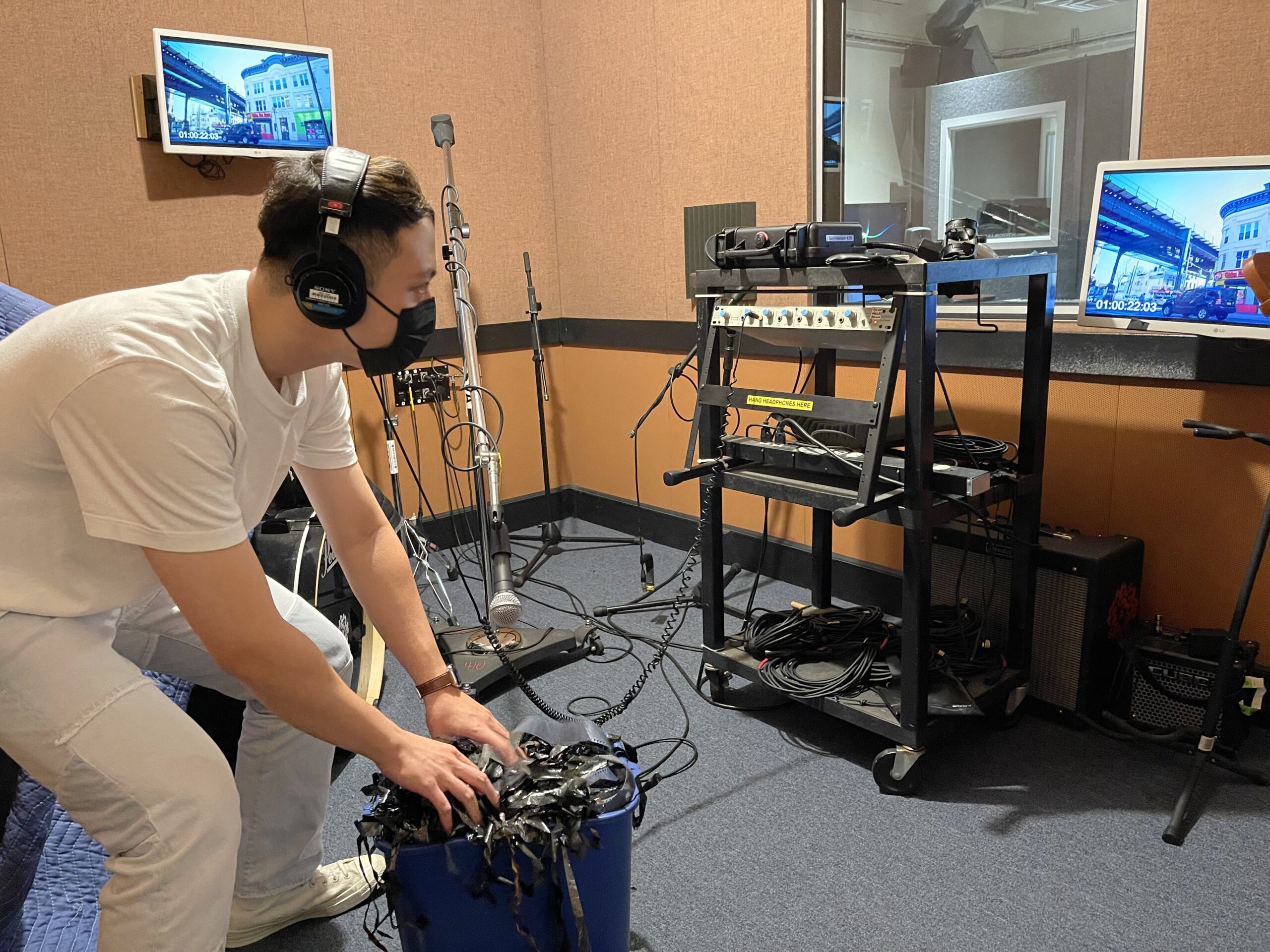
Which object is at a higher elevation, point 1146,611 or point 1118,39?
point 1118,39

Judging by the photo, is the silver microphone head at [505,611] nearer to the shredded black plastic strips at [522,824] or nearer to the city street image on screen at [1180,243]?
the shredded black plastic strips at [522,824]

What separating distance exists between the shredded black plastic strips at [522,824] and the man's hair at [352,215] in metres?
0.73

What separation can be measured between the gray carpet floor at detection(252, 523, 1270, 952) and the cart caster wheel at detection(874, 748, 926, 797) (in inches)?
0.9

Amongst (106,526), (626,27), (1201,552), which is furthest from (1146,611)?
(626,27)

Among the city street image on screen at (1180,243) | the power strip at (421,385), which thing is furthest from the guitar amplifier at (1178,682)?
the power strip at (421,385)

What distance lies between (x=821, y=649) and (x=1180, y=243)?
49.2 inches

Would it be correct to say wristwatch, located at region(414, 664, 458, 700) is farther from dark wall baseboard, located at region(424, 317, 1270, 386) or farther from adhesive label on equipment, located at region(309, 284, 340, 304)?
dark wall baseboard, located at region(424, 317, 1270, 386)

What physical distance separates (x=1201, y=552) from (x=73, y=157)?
3.50 m

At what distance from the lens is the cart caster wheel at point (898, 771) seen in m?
2.00

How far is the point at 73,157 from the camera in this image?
297 cm

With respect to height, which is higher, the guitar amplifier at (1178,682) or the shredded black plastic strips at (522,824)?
the shredded black plastic strips at (522,824)

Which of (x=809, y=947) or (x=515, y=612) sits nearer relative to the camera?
(x=809, y=947)

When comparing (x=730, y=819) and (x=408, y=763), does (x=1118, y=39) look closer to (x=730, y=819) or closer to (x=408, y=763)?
(x=730, y=819)

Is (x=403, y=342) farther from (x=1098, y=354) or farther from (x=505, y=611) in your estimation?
(x=1098, y=354)
